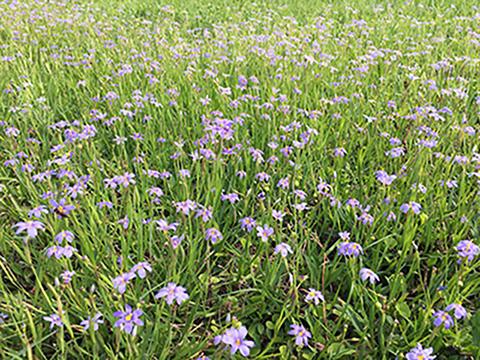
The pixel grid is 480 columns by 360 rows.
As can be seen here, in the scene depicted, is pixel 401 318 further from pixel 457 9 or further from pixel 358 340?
pixel 457 9

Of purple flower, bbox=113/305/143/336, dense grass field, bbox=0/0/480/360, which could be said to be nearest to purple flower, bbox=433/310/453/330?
dense grass field, bbox=0/0/480/360

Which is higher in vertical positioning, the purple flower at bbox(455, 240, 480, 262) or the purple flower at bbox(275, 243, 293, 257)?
the purple flower at bbox(455, 240, 480, 262)

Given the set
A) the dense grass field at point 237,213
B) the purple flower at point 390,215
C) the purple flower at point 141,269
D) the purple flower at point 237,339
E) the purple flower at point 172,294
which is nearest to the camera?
the purple flower at point 237,339

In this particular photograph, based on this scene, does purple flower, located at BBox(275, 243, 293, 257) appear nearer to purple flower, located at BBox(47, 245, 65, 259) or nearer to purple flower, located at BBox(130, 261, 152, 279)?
purple flower, located at BBox(130, 261, 152, 279)

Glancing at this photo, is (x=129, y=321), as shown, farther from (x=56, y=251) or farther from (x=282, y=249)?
(x=282, y=249)

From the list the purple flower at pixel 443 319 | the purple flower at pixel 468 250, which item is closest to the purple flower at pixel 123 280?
the purple flower at pixel 443 319

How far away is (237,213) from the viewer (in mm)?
2549

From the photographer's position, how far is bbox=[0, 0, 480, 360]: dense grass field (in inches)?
68.8

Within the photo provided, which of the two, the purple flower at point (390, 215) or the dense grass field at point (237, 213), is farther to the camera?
the purple flower at point (390, 215)

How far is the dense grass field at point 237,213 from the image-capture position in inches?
68.8

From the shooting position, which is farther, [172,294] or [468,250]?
[468,250]

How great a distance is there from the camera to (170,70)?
3.98m

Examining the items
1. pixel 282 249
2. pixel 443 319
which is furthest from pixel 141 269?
pixel 443 319

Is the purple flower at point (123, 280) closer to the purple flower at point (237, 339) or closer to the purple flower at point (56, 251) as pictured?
the purple flower at point (56, 251)
